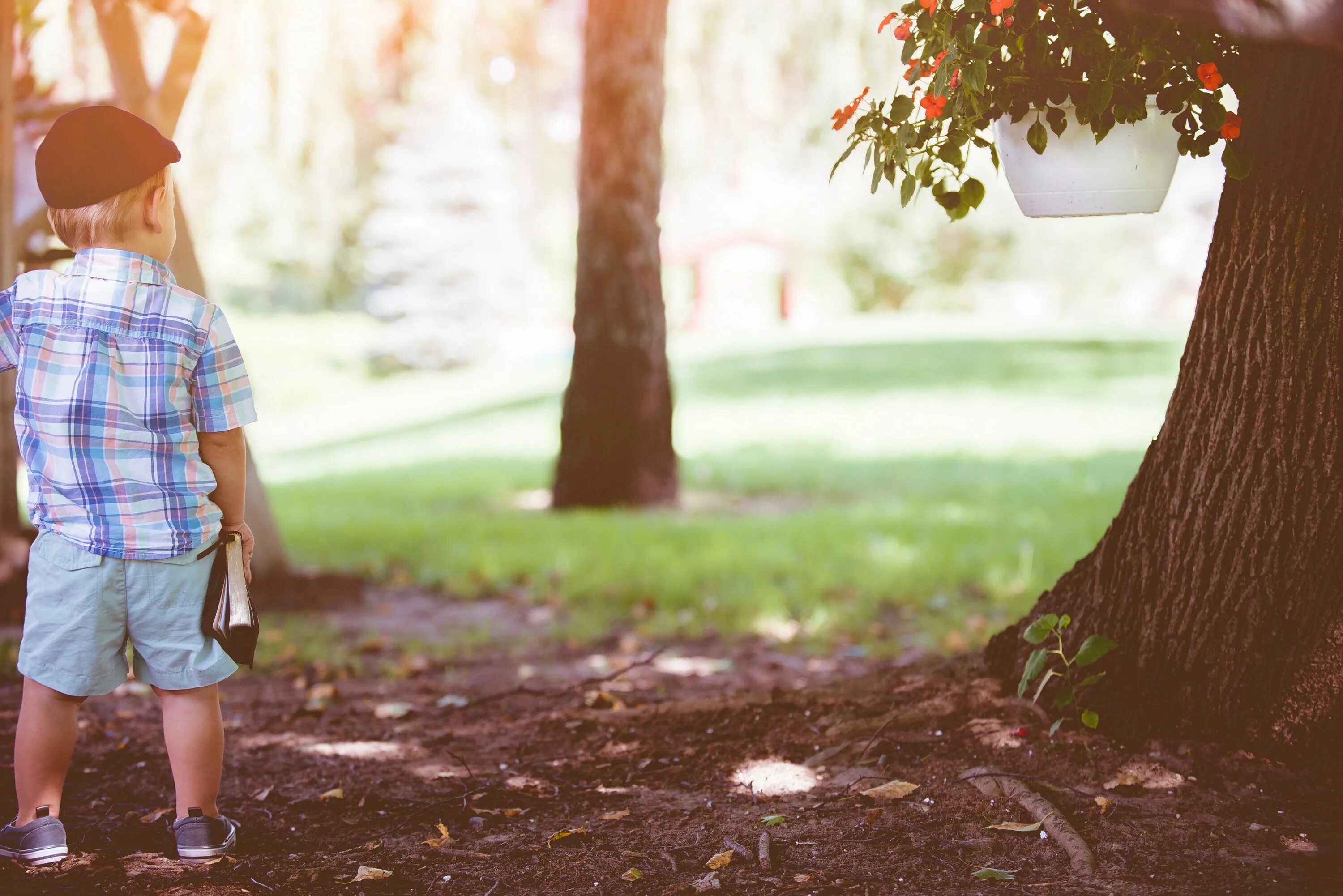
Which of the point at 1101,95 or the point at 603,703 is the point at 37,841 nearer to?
the point at 603,703

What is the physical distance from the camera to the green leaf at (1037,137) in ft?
8.11

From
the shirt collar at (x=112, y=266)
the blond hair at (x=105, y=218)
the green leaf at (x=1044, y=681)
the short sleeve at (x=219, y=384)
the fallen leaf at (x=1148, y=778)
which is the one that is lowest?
the fallen leaf at (x=1148, y=778)

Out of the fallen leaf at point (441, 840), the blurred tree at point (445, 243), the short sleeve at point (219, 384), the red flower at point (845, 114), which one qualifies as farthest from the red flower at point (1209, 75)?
the blurred tree at point (445, 243)

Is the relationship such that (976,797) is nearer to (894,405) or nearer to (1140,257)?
(894,405)

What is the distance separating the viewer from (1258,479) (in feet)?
8.66

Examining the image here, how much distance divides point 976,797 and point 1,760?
2422 mm

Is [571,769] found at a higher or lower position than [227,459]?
lower

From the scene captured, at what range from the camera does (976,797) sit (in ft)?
8.58

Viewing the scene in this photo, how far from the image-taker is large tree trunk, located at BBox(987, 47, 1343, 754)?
2516mm

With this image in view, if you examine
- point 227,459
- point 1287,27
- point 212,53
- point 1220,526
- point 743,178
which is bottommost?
point 1220,526

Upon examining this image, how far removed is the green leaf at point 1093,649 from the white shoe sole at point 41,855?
2177 millimetres

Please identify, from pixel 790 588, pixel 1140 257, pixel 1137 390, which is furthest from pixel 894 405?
pixel 1140 257

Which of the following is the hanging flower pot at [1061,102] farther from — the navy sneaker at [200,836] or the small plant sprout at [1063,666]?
the navy sneaker at [200,836]

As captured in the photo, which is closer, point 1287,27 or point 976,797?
point 1287,27
